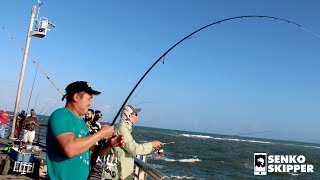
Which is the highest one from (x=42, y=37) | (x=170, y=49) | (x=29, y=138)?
(x=42, y=37)

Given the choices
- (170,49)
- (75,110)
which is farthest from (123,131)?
(170,49)

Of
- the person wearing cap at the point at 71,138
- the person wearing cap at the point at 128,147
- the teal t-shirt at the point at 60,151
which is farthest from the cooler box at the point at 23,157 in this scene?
the teal t-shirt at the point at 60,151

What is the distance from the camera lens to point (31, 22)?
15.9m

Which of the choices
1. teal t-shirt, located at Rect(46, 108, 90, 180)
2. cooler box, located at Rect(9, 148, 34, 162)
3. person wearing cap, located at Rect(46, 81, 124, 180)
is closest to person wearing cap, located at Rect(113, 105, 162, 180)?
person wearing cap, located at Rect(46, 81, 124, 180)

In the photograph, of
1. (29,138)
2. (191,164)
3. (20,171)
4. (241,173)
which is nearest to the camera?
(20,171)

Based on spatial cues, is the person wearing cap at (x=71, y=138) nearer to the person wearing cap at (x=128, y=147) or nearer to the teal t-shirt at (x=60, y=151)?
the teal t-shirt at (x=60, y=151)

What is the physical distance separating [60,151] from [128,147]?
1679 millimetres

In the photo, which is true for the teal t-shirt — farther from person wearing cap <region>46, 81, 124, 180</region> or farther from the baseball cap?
the baseball cap

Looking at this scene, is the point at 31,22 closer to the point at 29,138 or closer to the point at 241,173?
Result: the point at 29,138

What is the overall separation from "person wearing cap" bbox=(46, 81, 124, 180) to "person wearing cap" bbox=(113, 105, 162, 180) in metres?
1.36

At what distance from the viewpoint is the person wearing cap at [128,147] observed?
411 centimetres

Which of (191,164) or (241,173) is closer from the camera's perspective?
(241,173)

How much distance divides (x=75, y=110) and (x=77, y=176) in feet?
1.61

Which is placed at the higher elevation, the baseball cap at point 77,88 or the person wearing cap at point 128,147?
the baseball cap at point 77,88
